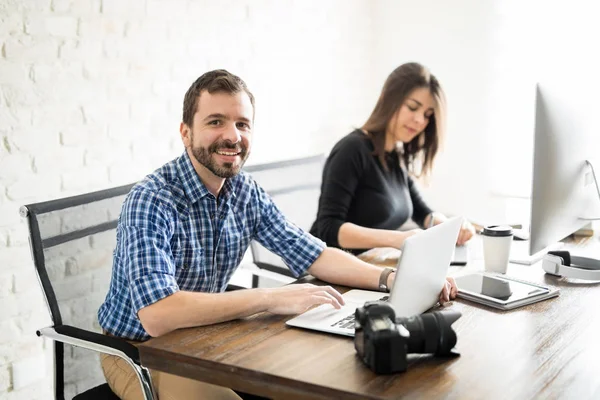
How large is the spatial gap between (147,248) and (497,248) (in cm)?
94

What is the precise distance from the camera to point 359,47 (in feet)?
13.0

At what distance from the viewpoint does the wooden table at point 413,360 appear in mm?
1297

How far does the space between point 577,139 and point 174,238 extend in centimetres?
112

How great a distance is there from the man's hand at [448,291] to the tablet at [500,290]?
0.02 m

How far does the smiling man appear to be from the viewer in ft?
5.43

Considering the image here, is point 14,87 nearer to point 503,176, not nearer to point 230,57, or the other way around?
point 230,57

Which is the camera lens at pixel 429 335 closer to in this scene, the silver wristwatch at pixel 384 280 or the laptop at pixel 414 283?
the laptop at pixel 414 283

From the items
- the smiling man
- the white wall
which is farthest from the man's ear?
the white wall

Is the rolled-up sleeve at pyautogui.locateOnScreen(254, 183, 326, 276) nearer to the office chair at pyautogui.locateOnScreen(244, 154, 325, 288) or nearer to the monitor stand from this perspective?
the office chair at pyautogui.locateOnScreen(244, 154, 325, 288)

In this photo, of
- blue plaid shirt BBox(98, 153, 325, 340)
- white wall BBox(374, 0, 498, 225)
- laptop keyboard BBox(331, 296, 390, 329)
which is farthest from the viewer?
white wall BBox(374, 0, 498, 225)

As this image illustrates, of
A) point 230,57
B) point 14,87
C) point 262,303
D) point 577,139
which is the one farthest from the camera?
point 230,57

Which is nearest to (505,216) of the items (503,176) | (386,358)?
(503,176)

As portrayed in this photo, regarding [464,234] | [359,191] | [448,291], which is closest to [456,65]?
[359,191]

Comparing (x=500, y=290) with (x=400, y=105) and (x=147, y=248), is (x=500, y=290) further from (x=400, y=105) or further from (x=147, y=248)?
(x=400, y=105)
